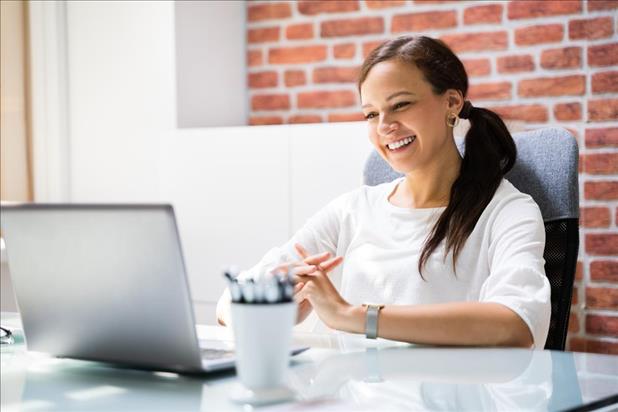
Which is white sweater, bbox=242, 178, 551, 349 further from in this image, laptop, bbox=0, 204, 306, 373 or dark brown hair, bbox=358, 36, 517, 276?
laptop, bbox=0, 204, 306, 373

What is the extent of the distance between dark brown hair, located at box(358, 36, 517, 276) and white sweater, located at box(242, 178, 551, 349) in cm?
2

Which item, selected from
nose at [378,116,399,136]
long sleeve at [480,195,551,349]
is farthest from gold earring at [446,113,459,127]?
long sleeve at [480,195,551,349]

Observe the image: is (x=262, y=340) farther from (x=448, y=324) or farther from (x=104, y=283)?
(x=448, y=324)

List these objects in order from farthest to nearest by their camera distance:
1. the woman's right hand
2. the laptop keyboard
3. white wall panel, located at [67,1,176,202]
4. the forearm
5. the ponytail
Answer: white wall panel, located at [67,1,176,202] < the ponytail < the woman's right hand < the forearm < the laptop keyboard

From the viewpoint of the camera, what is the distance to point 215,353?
1.49 meters

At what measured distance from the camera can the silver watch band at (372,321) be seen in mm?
1700

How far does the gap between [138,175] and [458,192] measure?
1.94m

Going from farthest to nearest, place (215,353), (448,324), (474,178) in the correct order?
(474,178)
(448,324)
(215,353)

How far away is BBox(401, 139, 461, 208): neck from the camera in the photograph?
7.47 feet

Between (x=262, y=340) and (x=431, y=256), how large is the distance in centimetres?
102

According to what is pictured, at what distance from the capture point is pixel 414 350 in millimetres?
1604

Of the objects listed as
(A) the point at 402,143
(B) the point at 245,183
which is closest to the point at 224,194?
(B) the point at 245,183

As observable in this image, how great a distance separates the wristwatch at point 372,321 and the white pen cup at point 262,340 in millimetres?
510

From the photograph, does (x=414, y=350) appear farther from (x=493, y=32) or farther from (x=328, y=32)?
(x=328, y=32)
